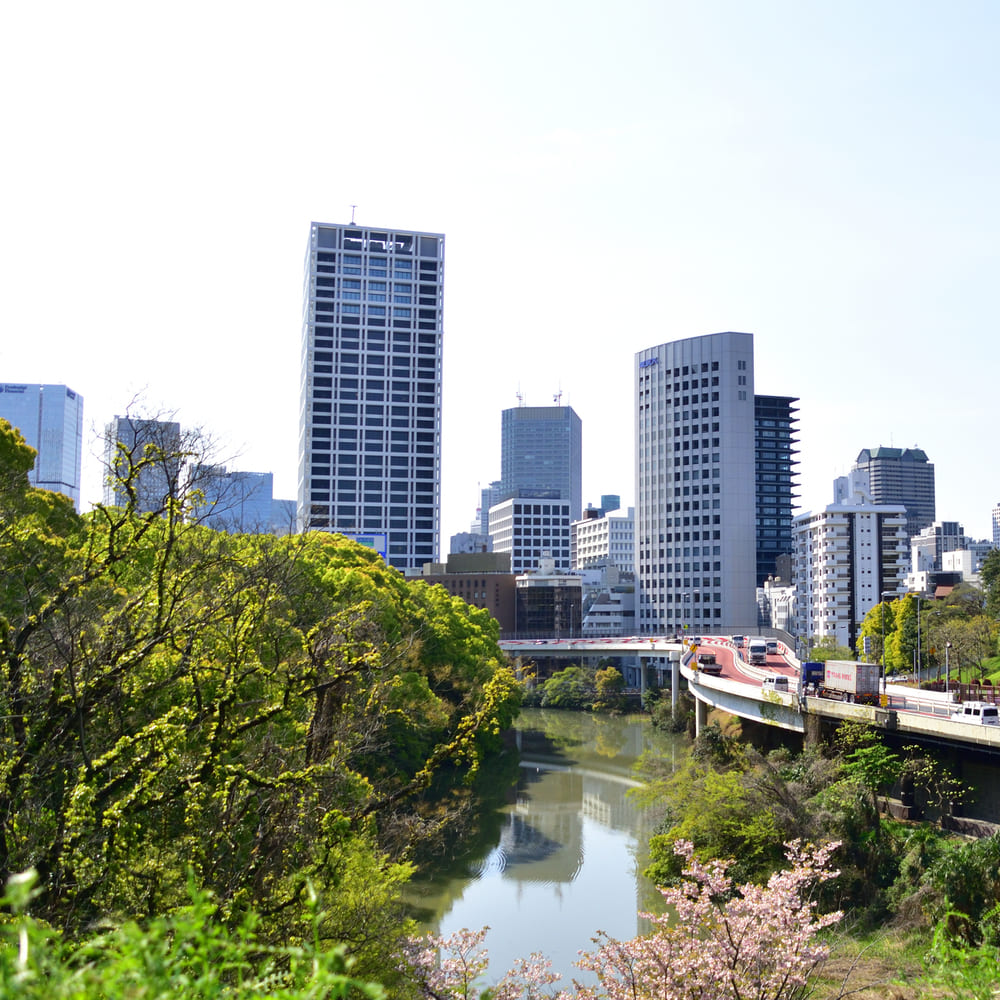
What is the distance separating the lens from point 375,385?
123438mm

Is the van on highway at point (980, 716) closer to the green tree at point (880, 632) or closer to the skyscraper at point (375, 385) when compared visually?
the green tree at point (880, 632)

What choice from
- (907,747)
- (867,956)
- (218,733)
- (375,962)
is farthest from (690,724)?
(218,733)

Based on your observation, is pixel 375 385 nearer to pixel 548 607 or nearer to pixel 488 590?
pixel 488 590

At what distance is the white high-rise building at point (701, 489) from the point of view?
110000 millimetres

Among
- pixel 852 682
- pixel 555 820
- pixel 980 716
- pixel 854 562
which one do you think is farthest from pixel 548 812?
pixel 854 562

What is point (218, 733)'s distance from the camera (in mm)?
11508

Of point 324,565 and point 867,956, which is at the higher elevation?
point 324,565

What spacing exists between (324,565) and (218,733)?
26578 millimetres

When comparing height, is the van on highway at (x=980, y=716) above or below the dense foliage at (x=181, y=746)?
below

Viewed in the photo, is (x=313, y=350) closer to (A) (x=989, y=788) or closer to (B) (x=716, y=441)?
(B) (x=716, y=441)

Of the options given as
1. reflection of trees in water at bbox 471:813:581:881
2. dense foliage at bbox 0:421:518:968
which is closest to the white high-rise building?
reflection of trees in water at bbox 471:813:581:881

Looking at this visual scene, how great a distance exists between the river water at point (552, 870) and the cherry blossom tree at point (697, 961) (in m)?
3.96

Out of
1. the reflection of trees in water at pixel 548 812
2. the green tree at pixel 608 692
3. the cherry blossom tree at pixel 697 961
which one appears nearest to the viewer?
the cherry blossom tree at pixel 697 961

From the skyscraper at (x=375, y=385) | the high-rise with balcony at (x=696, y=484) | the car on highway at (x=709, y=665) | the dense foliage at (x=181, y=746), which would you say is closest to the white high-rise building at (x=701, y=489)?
the high-rise with balcony at (x=696, y=484)
